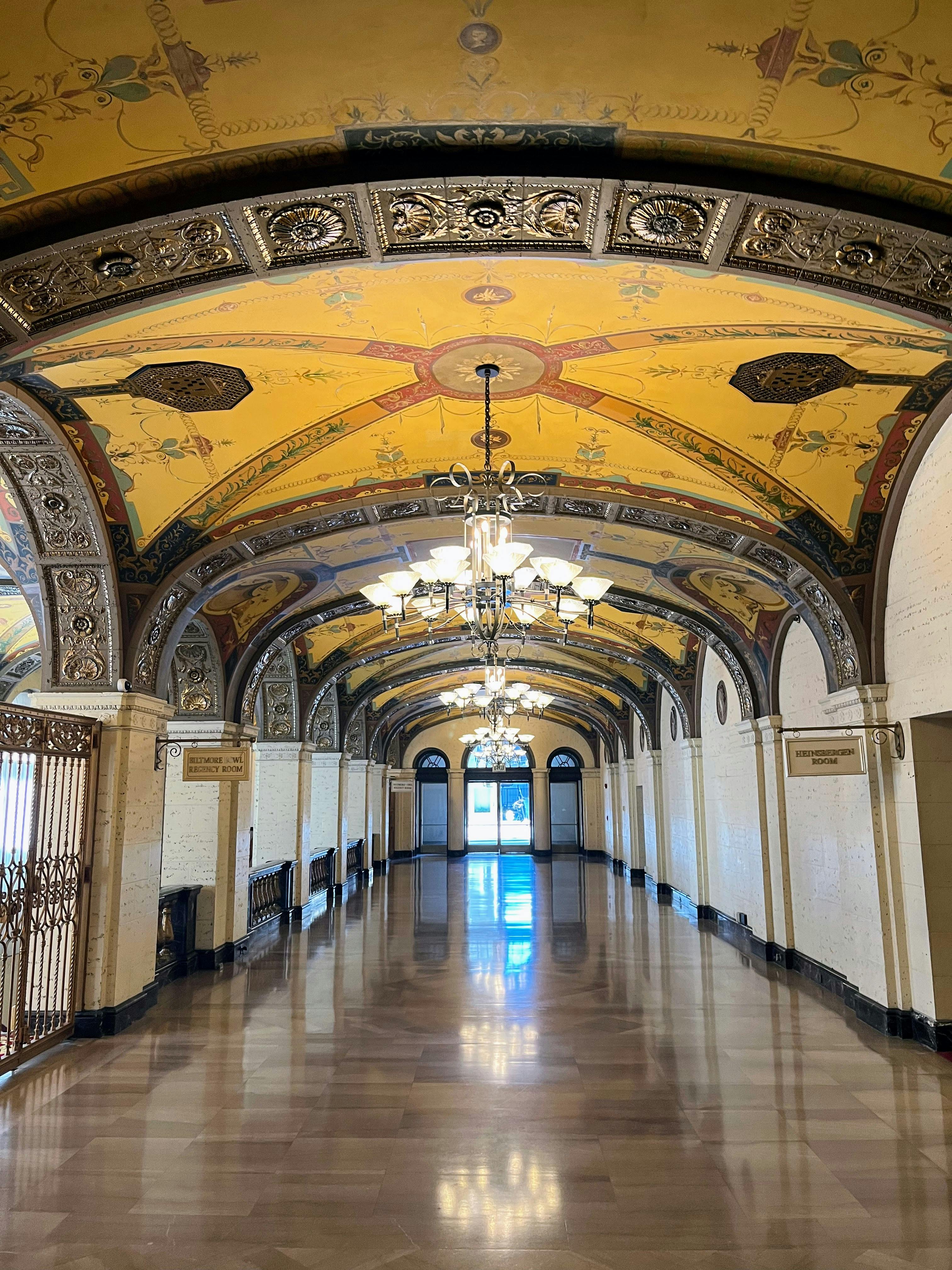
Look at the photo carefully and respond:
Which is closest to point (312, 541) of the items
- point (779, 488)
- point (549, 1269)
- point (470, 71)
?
point (779, 488)

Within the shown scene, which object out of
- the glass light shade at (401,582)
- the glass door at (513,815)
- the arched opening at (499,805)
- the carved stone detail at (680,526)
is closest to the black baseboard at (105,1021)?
the glass light shade at (401,582)

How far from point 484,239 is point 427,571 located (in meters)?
2.17

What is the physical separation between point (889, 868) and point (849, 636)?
1.84 metres

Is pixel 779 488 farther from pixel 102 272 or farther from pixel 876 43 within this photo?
pixel 102 272

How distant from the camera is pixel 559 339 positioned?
5.08m

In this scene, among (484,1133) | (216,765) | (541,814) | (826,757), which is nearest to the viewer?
(484,1133)

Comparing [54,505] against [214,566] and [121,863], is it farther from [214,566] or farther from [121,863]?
[121,863]

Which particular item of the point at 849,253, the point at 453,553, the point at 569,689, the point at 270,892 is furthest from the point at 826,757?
the point at 569,689

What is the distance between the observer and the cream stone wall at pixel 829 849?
713 centimetres

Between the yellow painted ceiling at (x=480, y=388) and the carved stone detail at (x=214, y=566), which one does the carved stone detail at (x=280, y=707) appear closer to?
the carved stone detail at (x=214, y=566)

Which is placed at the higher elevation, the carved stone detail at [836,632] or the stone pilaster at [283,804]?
the carved stone detail at [836,632]

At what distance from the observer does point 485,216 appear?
3.55 meters

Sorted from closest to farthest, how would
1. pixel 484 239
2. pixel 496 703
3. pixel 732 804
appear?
pixel 484 239
pixel 732 804
pixel 496 703

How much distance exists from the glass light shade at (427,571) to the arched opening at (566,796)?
22629mm
